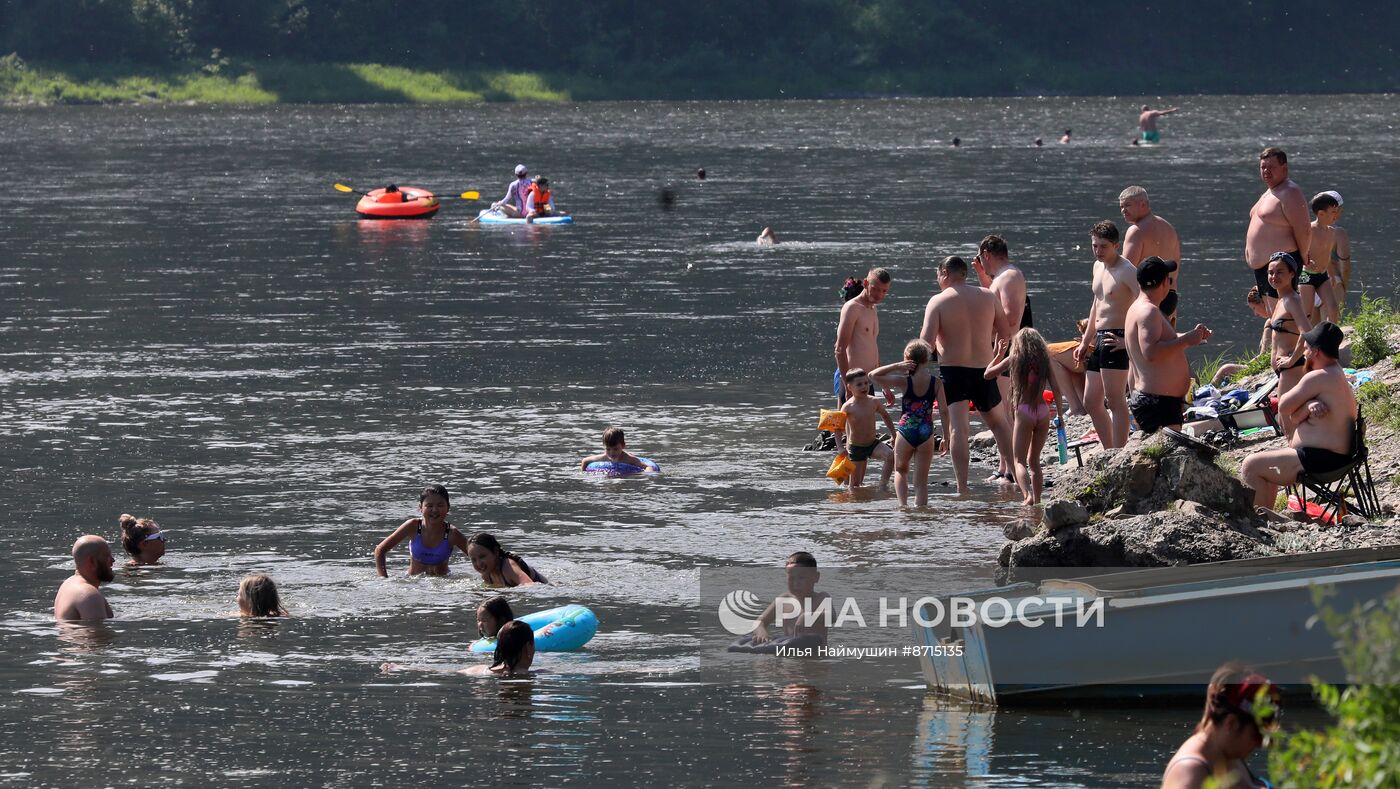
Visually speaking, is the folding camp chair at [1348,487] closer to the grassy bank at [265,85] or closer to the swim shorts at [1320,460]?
the swim shorts at [1320,460]

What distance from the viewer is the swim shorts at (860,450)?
17.2m

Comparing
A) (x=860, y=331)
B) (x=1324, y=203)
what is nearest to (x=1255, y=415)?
(x=1324, y=203)

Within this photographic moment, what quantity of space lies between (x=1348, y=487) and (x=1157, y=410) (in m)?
1.41

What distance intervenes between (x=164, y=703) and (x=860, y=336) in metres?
7.92

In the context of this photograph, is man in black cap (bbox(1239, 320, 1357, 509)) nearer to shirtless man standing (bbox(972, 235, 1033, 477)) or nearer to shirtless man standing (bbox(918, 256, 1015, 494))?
shirtless man standing (bbox(918, 256, 1015, 494))

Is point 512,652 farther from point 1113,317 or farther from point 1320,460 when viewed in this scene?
point 1113,317

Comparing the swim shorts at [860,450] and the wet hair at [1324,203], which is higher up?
the wet hair at [1324,203]

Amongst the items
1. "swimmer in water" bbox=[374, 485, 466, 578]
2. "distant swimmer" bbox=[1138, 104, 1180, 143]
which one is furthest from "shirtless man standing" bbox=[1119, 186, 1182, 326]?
"distant swimmer" bbox=[1138, 104, 1180, 143]

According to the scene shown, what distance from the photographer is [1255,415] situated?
674 inches

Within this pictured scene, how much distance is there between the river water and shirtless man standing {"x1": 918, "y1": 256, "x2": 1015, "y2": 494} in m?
0.89

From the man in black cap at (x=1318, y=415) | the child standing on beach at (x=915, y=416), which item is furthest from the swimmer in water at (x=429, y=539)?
the man in black cap at (x=1318, y=415)

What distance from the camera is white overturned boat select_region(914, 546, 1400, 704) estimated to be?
1072 cm

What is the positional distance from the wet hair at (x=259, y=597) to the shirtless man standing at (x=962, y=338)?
533cm

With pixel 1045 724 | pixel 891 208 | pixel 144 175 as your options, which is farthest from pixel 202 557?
pixel 144 175
